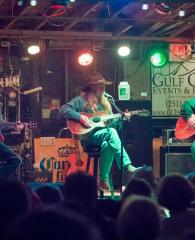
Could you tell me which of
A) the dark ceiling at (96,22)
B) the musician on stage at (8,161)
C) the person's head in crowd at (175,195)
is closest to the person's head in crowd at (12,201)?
the person's head in crowd at (175,195)

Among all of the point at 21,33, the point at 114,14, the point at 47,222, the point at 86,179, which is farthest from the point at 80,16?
the point at 47,222

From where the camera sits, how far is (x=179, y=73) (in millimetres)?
11820

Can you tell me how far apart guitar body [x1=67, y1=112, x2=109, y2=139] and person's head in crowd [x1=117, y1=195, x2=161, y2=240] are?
5.45m

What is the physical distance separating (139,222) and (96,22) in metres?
8.12

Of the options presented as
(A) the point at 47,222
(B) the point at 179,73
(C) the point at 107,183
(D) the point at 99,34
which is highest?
(D) the point at 99,34

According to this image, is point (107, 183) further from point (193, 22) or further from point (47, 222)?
point (47, 222)

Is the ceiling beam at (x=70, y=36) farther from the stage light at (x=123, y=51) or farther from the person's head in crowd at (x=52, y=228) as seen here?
the person's head in crowd at (x=52, y=228)

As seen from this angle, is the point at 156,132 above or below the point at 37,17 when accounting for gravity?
below

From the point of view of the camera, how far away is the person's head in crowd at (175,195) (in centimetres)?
379

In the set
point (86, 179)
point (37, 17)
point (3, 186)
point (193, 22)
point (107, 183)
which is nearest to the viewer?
point (3, 186)

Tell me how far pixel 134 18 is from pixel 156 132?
2.59 meters

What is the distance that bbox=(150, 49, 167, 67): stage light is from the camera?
1126cm

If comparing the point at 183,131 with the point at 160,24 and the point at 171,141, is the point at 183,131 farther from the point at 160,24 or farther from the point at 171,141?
the point at 160,24

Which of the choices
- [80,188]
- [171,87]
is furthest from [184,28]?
[80,188]
